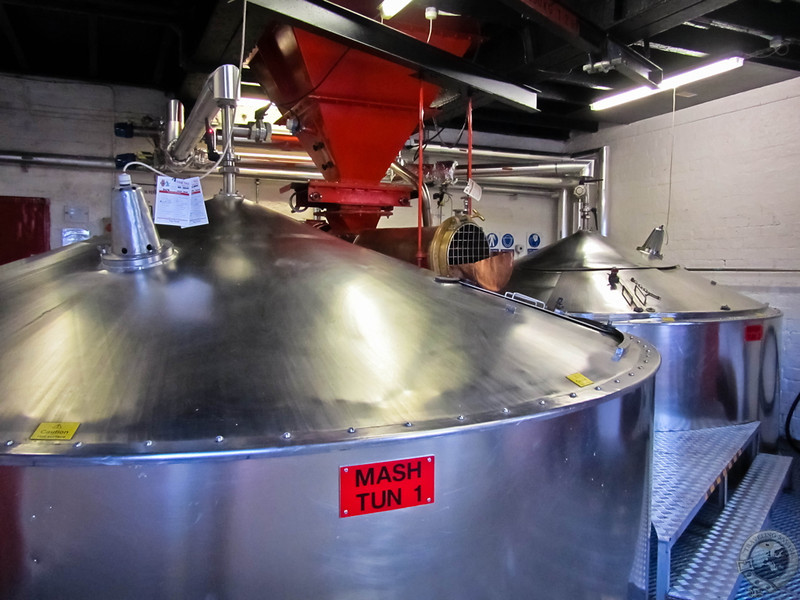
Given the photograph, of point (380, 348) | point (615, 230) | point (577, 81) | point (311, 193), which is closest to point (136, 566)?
point (380, 348)

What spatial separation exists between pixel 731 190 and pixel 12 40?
5.77 metres

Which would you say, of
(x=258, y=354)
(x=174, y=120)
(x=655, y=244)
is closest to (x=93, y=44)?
(x=174, y=120)

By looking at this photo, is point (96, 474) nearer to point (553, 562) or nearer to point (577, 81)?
point (553, 562)

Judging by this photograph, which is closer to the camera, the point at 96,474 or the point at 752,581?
the point at 96,474

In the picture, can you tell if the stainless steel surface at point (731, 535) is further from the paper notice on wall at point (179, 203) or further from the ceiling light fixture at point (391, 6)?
the ceiling light fixture at point (391, 6)

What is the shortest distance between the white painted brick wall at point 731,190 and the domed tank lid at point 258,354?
138 inches

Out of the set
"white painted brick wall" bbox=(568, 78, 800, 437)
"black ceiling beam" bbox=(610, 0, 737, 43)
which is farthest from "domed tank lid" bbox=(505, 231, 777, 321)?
"black ceiling beam" bbox=(610, 0, 737, 43)

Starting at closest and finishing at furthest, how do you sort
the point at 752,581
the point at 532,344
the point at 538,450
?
1. the point at 538,450
2. the point at 532,344
3. the point at 752,581

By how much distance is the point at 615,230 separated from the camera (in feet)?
19.6

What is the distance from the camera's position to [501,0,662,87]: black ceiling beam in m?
2.45

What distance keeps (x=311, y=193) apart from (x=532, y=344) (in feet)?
4.49

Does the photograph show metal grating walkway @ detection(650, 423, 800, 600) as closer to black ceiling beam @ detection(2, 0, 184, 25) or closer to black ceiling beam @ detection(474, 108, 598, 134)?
black ceiling beam @ detection(474, 108, 598, 134)

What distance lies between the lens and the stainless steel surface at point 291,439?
2.80 ft

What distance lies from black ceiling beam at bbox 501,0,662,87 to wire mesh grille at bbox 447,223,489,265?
96 cm
